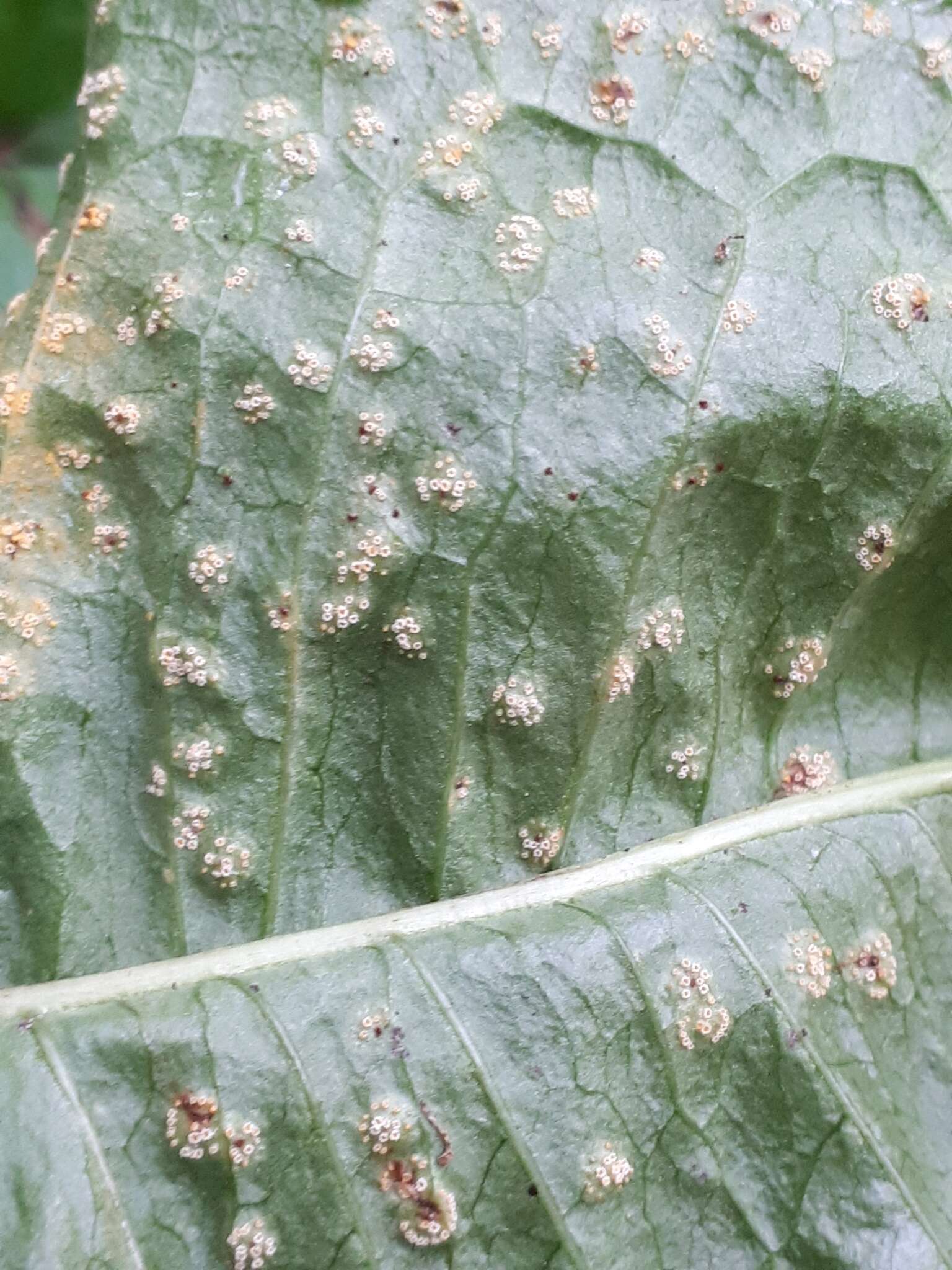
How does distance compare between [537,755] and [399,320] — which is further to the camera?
[537,755]

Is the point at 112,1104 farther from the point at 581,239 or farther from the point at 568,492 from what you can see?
the point at 581,239

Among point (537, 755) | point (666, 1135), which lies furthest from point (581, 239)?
point (666, 1135)

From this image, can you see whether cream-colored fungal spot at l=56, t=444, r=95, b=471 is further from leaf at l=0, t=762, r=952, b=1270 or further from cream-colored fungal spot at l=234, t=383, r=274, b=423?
leaf at l=0, t=762, r=952, b=1270

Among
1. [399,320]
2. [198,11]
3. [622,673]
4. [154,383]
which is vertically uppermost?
[198,11]

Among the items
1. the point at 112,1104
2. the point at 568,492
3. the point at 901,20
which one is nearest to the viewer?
the point at 112,1104

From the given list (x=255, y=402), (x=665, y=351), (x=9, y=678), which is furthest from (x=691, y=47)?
(x=9, y=678)

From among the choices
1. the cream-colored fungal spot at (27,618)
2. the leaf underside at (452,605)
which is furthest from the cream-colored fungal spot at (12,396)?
the cream-colored fungal spot at (27,618)
